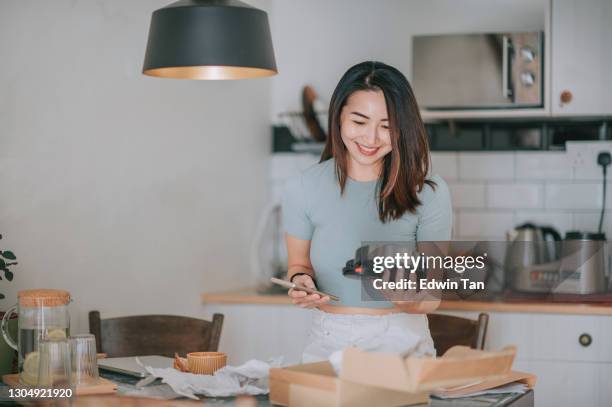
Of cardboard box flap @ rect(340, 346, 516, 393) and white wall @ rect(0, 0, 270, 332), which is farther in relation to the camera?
white wall @ rect(0, 0, 270, 332)

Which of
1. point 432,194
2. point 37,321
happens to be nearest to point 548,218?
Answer: point 432,194

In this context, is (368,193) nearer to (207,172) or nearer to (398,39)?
(207,172)

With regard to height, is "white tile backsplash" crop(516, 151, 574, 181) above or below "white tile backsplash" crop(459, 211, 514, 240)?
above

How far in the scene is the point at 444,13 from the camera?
4.09 meters

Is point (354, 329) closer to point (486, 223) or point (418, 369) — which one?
point (418, 369)

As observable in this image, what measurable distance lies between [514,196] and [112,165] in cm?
196

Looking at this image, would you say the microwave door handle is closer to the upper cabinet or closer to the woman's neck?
the upper cabinet

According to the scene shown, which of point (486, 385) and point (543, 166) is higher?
point (543, 166)

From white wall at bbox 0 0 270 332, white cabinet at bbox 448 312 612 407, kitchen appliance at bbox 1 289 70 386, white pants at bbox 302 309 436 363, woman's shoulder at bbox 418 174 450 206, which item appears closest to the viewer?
kitchen appliance at bbox 1 289 70 386

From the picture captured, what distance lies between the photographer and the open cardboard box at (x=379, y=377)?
164 centimetres

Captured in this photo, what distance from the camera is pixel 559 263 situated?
12.4 feet

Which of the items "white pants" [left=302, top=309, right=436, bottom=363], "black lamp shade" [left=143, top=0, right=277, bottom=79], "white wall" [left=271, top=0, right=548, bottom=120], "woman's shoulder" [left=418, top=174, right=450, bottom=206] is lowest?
→ "white pants" [left=302, top=309, right=436, bottom=363]

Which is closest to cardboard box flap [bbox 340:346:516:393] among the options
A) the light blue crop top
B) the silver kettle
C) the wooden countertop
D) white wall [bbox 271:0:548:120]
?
the light blue crop top

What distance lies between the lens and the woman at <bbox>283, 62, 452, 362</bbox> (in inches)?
92.3
